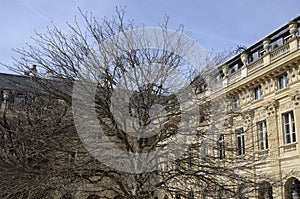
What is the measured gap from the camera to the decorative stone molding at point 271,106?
76.0 ft

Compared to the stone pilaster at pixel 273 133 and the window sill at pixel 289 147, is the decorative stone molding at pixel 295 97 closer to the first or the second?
the stone pilaster at pixel 273 133

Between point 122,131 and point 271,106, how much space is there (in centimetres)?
1433

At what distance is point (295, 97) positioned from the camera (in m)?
21.8

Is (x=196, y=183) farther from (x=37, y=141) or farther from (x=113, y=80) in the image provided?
(x=37, y=141)

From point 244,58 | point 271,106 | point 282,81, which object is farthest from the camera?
point 244,58

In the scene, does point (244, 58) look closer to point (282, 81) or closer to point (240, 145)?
point (282, 81)

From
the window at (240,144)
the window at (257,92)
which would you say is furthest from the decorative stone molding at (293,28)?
the window at (240,144)

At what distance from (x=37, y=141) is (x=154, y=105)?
116 inches

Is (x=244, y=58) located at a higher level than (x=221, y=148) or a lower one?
higher

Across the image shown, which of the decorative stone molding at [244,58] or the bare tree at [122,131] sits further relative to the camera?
the decorative stone molding at [244,58]

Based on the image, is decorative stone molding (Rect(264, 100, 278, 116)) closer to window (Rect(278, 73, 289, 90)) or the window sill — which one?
window (Rect(278, 73, 289, 90))

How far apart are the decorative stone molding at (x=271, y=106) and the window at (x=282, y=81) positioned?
2.68 feet

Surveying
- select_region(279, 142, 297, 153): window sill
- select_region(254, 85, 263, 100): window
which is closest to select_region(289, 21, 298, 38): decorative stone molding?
select_region(254, 85, 263, 100): window

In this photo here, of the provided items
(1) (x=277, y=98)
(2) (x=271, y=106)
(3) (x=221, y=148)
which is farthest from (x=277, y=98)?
(3) (x=221, y=148)
